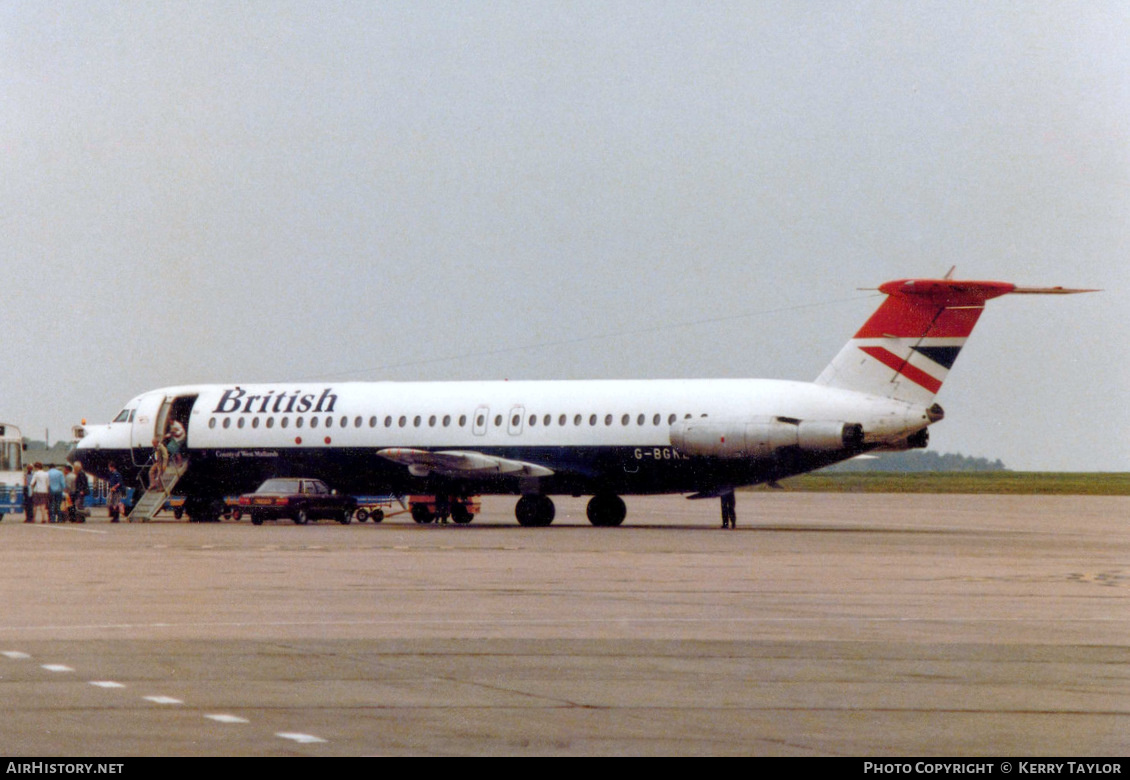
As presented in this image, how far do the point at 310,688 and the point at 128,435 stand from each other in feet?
131

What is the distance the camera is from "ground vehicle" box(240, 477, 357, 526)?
153ft

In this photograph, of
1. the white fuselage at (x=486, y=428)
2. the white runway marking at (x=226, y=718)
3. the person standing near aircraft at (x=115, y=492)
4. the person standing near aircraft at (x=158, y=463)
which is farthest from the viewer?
the person standing near aircraft at (x=115, y=492)

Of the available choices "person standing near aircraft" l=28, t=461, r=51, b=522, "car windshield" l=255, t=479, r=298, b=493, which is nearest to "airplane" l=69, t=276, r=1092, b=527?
"car windshield" l=255, t=479, r=298, b=493

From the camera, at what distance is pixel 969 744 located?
33.2ft

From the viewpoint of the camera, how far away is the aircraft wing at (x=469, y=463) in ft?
145

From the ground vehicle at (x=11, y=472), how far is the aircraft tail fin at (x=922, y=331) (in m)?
26.2

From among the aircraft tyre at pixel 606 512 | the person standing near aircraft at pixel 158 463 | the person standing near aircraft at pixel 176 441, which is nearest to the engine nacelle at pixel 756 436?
the aircraft tyre at pixel 606 512

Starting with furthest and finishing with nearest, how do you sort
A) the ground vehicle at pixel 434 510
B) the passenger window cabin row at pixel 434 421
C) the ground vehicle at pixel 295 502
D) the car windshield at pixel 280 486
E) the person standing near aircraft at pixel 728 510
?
the ground vehicle at pixel 434 510 → the car windshield at pixel 280 486 → the ground vehicle at pixel 295 502 → the person standing near aircraft at pixel 728 510 → the passenger window cabin row at pixel 434 421

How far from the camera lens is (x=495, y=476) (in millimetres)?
44562

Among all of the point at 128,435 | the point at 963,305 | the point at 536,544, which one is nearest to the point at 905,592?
the point at 536,544

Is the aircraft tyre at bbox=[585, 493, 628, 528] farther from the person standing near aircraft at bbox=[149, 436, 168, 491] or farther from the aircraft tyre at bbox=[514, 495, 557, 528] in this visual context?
the person standing near aircraft at bbox=[149, 436, 168, 491]

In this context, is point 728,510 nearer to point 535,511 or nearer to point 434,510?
point 535,511

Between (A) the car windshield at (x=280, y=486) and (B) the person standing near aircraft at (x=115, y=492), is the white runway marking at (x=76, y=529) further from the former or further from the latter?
(A) the car windshield at (x=280, y=486)

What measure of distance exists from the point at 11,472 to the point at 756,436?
2436 centimetres
